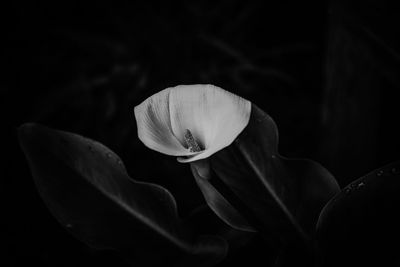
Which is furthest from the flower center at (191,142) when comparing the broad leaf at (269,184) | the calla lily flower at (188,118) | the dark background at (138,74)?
the dark background at (138,74)

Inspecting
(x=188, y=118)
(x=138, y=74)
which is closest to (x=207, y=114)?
(x=188, y=118)

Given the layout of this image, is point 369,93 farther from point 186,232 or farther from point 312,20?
point 312,20

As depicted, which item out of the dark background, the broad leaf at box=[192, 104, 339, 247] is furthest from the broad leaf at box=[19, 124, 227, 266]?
the dark background

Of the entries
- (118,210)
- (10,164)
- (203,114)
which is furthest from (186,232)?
(10,164)

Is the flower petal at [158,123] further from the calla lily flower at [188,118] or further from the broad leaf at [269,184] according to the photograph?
the broad leaf at [269,184]

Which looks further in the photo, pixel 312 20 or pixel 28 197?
pixel 312 20

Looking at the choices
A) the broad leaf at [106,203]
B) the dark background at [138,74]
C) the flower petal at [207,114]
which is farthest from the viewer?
the dark background at [138,74]

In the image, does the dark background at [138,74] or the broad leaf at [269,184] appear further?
the dark background at [138,74]

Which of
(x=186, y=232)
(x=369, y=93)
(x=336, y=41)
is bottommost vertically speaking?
(x=186, y=232)
